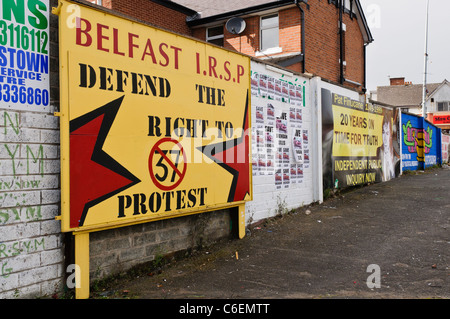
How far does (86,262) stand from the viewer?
3.72m

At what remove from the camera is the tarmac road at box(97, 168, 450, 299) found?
12.5ft

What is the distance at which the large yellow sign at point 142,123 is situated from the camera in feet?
11.9

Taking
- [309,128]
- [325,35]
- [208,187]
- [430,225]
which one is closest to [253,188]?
[208,187]

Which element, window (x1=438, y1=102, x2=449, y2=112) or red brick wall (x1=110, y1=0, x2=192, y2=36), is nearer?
red brick wall (x1=110, y1=0, x2=192, y2=36)

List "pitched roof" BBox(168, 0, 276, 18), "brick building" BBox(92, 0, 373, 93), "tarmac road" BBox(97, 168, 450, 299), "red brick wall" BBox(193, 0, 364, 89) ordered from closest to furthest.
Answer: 1. "tarmac road" BBox(97, 168, 450, 299)
2. "brick building" BBox(92, 0, 373, 93)
3. "red brick wall" BBox(193, 0, 364, 89)
4. "pitched roof" BBox(168, 0, 276, 18)

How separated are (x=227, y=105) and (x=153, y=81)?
4.50ft

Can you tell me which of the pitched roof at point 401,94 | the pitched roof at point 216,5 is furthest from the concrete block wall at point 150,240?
the pitched roof at point 401,94

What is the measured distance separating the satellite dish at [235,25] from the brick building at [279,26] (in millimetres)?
169

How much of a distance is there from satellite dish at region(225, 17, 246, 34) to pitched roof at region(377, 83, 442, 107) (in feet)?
143
